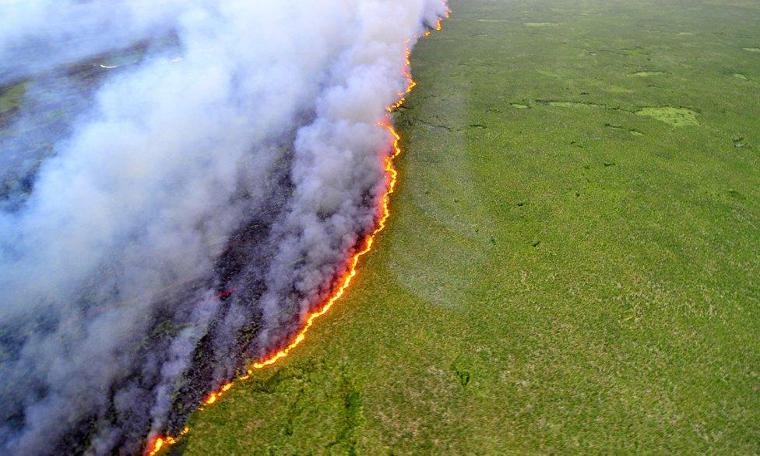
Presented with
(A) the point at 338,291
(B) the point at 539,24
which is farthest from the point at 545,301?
(B) the point at 539,24

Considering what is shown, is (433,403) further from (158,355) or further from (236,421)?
(158,355)

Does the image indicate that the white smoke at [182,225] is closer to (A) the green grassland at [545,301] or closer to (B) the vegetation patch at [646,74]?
(A) the green grassland at [545,301]

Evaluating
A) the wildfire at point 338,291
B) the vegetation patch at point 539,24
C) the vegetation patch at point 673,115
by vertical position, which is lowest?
the wildfire at point 338,291

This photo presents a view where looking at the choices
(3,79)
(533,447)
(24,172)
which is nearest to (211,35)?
(3,79)

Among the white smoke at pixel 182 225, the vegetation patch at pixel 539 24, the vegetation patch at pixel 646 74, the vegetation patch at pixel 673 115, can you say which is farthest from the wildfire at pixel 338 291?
the vegetation patch at pixel 539 24

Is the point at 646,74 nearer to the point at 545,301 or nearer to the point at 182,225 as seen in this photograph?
the point at 545,301

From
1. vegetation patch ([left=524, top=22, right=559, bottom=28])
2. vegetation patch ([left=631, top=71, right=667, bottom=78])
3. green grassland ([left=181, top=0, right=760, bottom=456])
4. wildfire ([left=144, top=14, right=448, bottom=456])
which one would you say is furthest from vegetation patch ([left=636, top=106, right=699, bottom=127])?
vegetation patch ([left=524, top=22, right=559, bottom=28])

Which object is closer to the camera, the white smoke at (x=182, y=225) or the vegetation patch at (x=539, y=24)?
the white smoke at (x=182, y=225)
